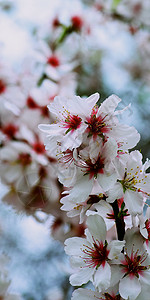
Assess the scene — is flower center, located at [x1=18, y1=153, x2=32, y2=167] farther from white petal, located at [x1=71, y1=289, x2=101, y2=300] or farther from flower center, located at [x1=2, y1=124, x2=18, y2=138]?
white petal, located at [x1=71, y1=289, x2=101, y2=300]

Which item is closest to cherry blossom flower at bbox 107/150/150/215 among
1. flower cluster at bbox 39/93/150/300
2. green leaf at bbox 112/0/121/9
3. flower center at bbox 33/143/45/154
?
flower cluster at bbox 39/93/150/300

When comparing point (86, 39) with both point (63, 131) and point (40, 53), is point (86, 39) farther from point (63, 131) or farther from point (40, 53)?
point (63, 131)

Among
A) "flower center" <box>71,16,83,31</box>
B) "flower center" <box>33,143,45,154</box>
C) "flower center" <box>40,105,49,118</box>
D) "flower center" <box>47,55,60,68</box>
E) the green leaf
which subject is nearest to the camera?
"flower center" <box>33,143,45,154</box>

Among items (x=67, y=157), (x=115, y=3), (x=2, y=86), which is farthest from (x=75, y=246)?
(x=115, y=3)

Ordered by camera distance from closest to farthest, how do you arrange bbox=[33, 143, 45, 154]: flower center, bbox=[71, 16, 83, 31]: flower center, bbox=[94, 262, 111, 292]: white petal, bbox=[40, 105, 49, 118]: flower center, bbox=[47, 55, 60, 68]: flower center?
bbox=[94, 262, 111, 292]: white petal < bbox=[33, 143, 45, 154]: flower center < bbox=[40, 105, 49, 118]: flower center < bbox=[47, 55, 60, 68]: flower center < bbox=[71, 16, 83, 31]: flower center

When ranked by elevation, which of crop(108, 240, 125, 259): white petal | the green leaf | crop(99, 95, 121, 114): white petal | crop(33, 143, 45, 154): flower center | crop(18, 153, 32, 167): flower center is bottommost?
crop(18, 153, 32, 167): flower center

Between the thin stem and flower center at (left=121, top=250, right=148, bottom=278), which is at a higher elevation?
the thin stem

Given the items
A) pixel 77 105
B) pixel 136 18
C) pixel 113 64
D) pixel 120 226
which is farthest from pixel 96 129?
pixel 113 64

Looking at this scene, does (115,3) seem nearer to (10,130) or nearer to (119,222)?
(10,130)

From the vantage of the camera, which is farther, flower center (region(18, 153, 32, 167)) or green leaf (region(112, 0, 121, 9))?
green leaf (region(112, 0, 121, 9))
